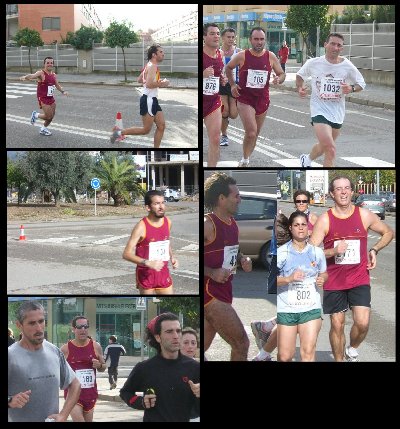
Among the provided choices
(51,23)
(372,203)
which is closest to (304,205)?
(372,203)

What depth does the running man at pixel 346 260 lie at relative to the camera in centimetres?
694

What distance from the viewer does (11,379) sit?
7031 mm

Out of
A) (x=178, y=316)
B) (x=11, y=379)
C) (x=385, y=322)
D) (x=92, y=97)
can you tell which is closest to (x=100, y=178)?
(x=92, y=97)

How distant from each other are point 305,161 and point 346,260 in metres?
0.85

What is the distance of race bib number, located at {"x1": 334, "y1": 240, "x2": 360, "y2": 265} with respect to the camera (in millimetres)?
6953

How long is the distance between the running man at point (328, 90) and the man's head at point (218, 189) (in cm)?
62

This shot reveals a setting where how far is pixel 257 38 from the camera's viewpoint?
6980 millimetres

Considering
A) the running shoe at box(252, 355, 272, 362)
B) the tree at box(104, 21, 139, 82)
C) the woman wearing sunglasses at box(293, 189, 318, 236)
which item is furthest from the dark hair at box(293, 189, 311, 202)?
the tree at box(104, 21, 139, 82)

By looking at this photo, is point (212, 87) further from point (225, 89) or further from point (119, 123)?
point (119, 123)

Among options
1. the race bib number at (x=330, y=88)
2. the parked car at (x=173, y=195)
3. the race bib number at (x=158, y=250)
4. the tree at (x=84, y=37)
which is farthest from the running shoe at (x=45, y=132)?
the race bib number at (x=330, y=88)

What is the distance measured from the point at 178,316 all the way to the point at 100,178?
4.21 ft

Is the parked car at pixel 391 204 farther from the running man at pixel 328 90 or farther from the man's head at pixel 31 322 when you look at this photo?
the man's head at pixel 31 322

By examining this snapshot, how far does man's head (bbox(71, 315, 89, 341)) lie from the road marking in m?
2.48
